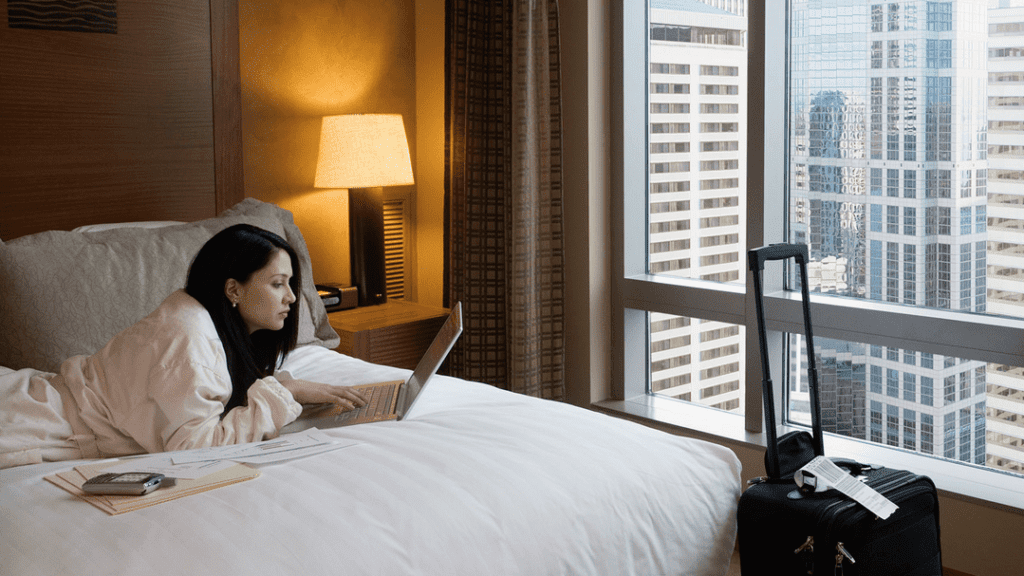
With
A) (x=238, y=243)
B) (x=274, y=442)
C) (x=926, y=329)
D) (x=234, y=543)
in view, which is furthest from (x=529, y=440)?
(x=926, y=329)

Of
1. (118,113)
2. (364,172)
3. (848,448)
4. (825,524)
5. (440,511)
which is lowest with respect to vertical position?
(848,448)

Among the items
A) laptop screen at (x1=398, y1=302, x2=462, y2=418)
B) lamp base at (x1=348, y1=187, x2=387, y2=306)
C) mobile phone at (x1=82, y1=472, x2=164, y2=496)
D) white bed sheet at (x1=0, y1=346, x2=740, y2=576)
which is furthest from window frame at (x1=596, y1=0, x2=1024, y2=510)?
mobile phone at (x1=82, y1=472, x2=164, y2=496)

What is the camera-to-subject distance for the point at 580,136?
3.33 meters

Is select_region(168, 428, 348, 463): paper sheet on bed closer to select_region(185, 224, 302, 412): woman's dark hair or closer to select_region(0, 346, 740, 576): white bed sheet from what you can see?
select_region(0, 346, 740, 576): white bed sheet

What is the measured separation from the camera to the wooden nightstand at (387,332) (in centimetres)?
314

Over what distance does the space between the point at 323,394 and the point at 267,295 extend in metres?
0.26

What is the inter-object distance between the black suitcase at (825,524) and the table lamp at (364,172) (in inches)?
70.0

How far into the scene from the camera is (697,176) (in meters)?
3.23

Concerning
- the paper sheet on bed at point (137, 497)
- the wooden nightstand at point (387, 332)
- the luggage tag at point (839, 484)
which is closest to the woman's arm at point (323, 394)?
the paper sheet on bed at point (137, 497)

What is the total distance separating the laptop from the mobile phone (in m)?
0.52

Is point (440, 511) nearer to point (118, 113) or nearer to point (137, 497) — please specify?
point (137, 497)

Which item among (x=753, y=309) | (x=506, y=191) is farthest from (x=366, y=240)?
(x=753, y=309)

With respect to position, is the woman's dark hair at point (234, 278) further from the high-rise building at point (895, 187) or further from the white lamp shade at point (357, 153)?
the high-rise building at point (895, 187)

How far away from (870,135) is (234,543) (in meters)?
2.27
